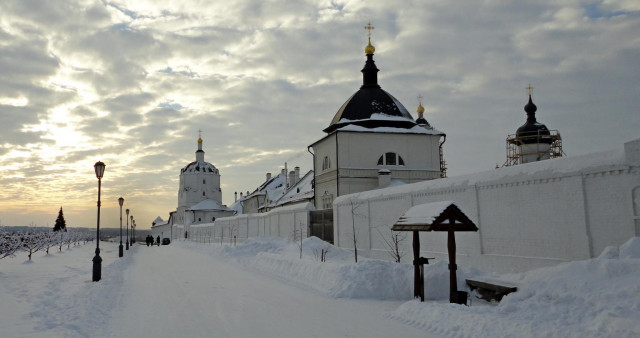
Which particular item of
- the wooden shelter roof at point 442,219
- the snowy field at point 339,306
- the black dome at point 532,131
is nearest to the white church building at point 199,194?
the black dome at point 532,131

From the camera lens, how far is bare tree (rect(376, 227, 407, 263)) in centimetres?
1834

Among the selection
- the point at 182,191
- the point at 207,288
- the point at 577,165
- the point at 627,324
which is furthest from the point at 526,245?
the point at 182,191

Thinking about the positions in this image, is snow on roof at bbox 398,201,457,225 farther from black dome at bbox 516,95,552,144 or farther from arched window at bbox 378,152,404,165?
black dome at bbox 516,95,552,144

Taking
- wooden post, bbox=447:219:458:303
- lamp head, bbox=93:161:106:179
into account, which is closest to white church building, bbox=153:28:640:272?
wooden post, bbox=447:219:458:303

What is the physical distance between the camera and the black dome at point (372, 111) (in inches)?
1454

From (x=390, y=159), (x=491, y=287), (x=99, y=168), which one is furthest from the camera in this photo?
(x=390, y=159)

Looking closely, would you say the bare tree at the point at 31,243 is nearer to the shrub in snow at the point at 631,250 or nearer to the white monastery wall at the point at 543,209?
the white monastery wall at the point at 543,209

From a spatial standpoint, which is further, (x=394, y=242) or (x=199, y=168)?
(x=199, y=168)

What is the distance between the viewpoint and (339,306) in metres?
10.7

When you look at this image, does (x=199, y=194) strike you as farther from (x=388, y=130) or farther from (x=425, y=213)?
(x=425, y=213)

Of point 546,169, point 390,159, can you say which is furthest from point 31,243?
point 546,169

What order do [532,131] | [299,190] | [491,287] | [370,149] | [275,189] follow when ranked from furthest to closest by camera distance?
[275,189], [299,190], [532,131], [370,149], [491,287]

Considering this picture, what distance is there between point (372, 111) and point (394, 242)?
2001 centimetres

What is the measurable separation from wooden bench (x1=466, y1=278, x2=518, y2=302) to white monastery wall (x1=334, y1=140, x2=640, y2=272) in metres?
1.93
